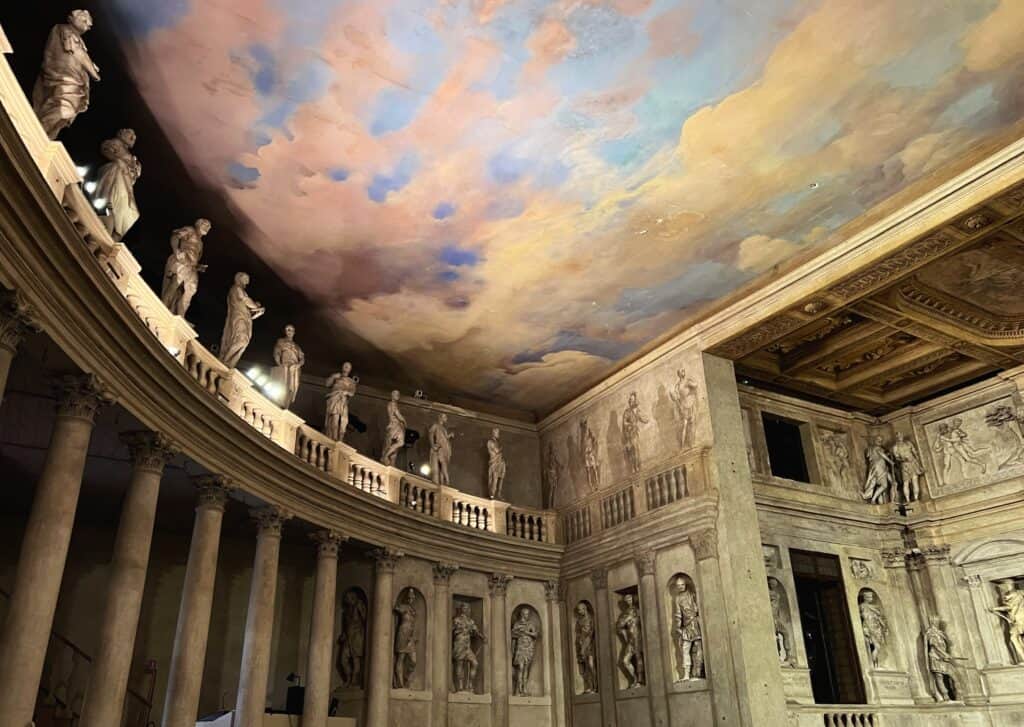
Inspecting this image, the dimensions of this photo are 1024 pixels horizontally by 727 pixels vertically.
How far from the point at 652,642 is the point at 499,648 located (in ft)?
10.5

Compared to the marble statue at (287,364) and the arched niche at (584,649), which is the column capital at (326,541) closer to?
the marble statue at (287,364)

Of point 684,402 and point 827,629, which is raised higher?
point 684,402

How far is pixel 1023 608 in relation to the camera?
16766 millimetres

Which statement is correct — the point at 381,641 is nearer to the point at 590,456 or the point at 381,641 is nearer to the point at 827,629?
the point at 590,456

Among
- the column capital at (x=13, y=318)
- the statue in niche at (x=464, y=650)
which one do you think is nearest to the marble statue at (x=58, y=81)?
the column capital at (x=13, y=318)

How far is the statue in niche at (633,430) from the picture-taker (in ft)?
56.0

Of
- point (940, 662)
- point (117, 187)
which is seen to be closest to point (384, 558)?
point (117, 187)

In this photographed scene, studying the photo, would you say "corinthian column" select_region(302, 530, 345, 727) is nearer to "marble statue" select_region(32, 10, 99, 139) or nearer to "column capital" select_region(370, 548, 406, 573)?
"column capital" select_region(370, 548, 406, 573)

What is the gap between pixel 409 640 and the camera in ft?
51.4

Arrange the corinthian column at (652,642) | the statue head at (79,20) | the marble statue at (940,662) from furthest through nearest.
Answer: the marble statue at (940,662)
the corinthian column at (652,642)
the statue head at (79,20)

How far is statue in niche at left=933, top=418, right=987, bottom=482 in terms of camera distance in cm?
1838

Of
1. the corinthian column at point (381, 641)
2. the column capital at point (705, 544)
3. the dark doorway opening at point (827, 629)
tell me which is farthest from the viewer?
the dark doorway opening at point (827, 629)

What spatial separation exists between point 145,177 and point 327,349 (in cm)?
555

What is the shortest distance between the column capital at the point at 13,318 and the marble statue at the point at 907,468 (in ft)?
58.5
